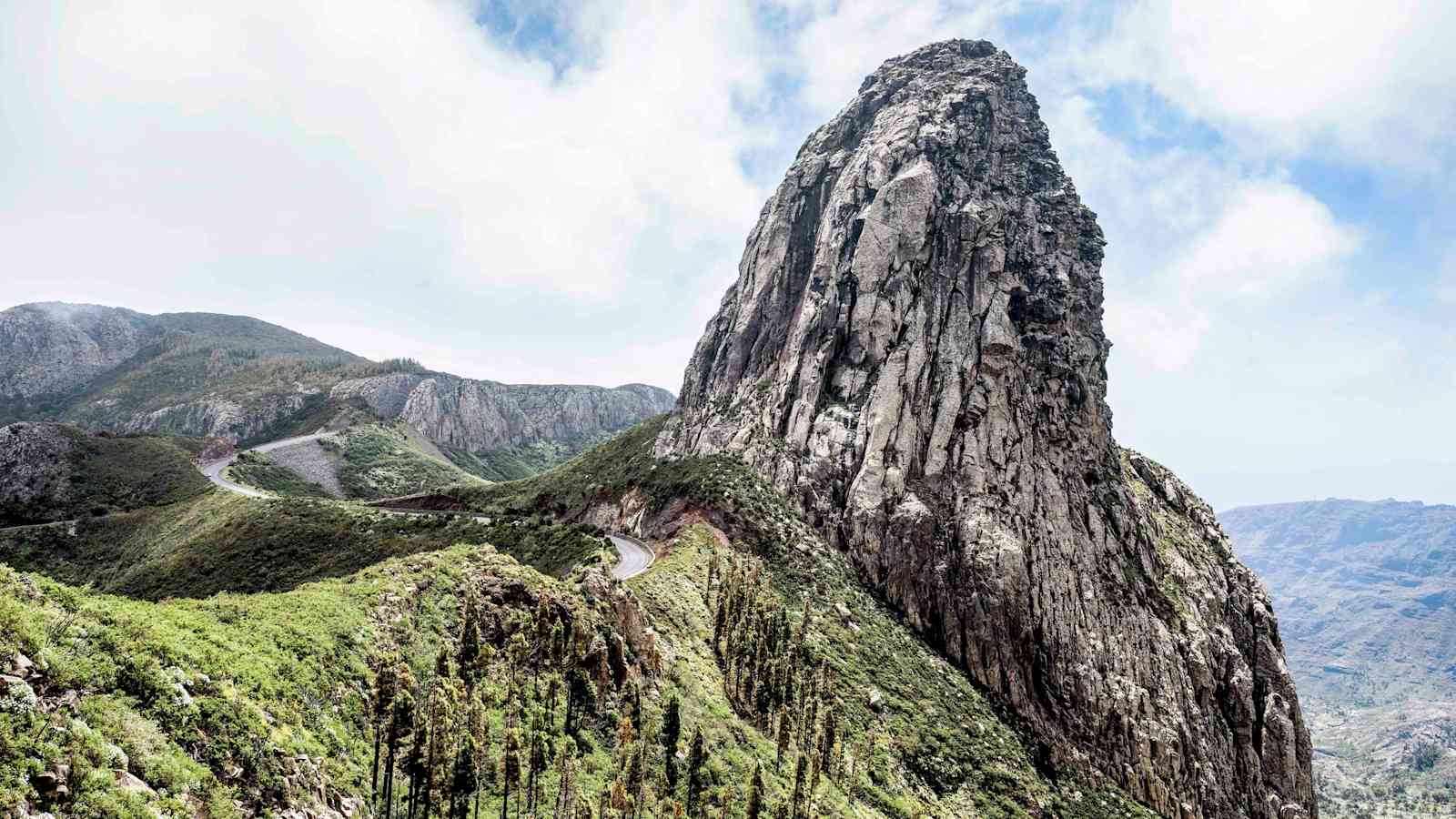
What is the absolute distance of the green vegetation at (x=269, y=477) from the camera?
411ft

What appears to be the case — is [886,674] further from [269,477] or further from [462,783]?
[269,477]

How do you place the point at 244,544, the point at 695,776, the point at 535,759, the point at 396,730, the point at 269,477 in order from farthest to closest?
the point at 269,477
the point at 244,544
the point at 695,776
the point at 535,759
the point at 396,730

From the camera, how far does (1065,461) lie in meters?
80.9

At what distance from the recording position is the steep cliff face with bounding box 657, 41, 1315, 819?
68.3 metres

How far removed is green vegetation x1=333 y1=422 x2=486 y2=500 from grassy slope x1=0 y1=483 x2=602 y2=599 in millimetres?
53728

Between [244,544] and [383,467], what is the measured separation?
92.3 meters

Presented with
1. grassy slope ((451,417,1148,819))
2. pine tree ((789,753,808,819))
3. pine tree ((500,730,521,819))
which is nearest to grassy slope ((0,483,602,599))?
grassy slope ((451,417,1148,819))

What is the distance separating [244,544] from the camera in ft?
→ 236

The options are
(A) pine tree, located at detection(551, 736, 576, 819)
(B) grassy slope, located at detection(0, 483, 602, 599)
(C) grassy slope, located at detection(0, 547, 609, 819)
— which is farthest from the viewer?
(B) grassy slope, located at detection(0, 483, 602, 599)

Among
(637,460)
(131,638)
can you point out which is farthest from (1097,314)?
(131,638)

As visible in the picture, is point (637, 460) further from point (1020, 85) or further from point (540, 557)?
point (1020, 85)

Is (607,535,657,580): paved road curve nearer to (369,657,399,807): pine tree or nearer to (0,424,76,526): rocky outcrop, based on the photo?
(369,657,399,807): pine tree

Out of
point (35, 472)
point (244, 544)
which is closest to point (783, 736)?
point (244, 544)

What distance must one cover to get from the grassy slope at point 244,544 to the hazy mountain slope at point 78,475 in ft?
34.0
